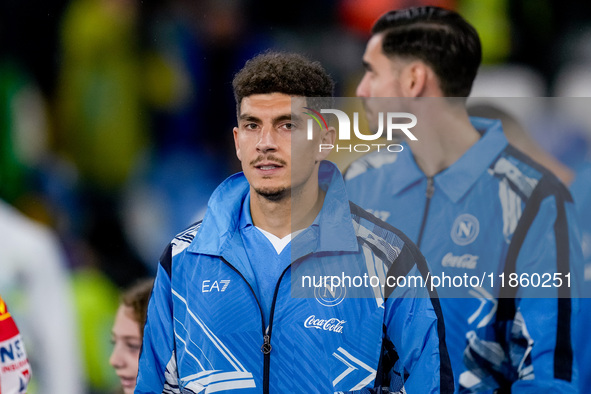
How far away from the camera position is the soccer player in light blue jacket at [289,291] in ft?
9.14

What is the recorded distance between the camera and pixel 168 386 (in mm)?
2928

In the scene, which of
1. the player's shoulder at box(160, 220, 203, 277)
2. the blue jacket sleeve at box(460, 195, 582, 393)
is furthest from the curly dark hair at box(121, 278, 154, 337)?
the blue jacket sleeve at box(460, 195, 582, 393)

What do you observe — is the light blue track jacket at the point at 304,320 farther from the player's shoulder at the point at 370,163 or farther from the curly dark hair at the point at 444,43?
the curly dark hair at the point at 444,43

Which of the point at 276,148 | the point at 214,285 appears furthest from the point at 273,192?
the point at 214,285

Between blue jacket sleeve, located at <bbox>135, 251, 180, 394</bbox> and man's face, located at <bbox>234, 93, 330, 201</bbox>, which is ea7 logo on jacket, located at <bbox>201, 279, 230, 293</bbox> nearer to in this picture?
blue jacket sleeve, located at <bbox>135, 251, 180, 394</bbox>

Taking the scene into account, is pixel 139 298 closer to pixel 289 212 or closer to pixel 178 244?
pixel 178 244

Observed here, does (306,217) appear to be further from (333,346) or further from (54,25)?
(54,25)

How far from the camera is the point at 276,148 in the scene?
9.29ft

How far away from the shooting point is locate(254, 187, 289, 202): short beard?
112 inches

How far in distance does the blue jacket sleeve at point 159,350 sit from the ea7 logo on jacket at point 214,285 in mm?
155

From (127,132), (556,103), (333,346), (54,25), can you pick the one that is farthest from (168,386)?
(556,103)

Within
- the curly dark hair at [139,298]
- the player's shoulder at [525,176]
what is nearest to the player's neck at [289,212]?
the curly dark hair at [139,298]

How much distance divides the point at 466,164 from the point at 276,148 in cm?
79

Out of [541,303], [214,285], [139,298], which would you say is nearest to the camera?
[214,285]
